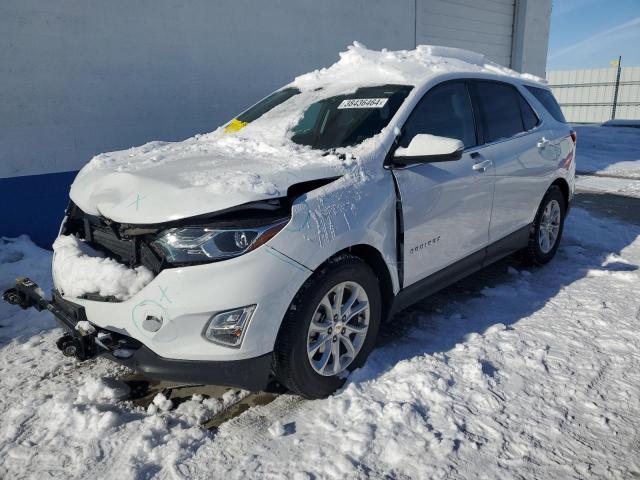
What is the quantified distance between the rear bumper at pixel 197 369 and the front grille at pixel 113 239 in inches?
15.8

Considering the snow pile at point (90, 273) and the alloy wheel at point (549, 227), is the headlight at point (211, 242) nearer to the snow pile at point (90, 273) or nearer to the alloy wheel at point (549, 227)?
the snow pile at point (90, 273)

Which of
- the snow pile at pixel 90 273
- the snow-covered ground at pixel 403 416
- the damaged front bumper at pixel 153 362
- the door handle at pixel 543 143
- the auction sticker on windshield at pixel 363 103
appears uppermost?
the auction sticker on windshield at pixel 363 103

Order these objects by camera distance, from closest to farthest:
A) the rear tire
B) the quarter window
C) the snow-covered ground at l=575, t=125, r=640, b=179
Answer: the quarter window
the rear tire
the snow-covered ground at l=575, t=125, r=640, b=179

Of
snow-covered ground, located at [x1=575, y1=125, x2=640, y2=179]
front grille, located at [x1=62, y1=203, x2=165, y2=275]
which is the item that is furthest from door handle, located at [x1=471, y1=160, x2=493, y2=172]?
snow-covered ground, located at [x1=575, y1=125, x2=640, y2=179]

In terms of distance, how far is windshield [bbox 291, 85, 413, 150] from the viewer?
3.05 m

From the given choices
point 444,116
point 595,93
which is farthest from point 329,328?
point 595,93

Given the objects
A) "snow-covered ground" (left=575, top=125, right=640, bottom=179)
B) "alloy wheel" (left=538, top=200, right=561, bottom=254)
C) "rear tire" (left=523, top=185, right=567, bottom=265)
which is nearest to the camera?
"rear tire" (left=523, top=185, right=567, bottom=265)

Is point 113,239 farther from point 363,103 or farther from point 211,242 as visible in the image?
point 363,103

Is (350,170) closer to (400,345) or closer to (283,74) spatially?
(400,345)

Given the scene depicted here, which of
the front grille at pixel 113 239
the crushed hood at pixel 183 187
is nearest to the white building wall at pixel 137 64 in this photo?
the front grille at pixel 113 239

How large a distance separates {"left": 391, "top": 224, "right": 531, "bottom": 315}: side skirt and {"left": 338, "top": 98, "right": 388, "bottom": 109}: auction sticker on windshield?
1151 millimetres

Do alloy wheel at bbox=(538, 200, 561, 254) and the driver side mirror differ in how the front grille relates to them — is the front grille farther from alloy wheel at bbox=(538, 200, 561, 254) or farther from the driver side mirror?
alloy wheel at bbox=(538, 200, 561, 254)

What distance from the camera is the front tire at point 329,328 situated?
7.86 feet

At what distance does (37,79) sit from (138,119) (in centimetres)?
108
